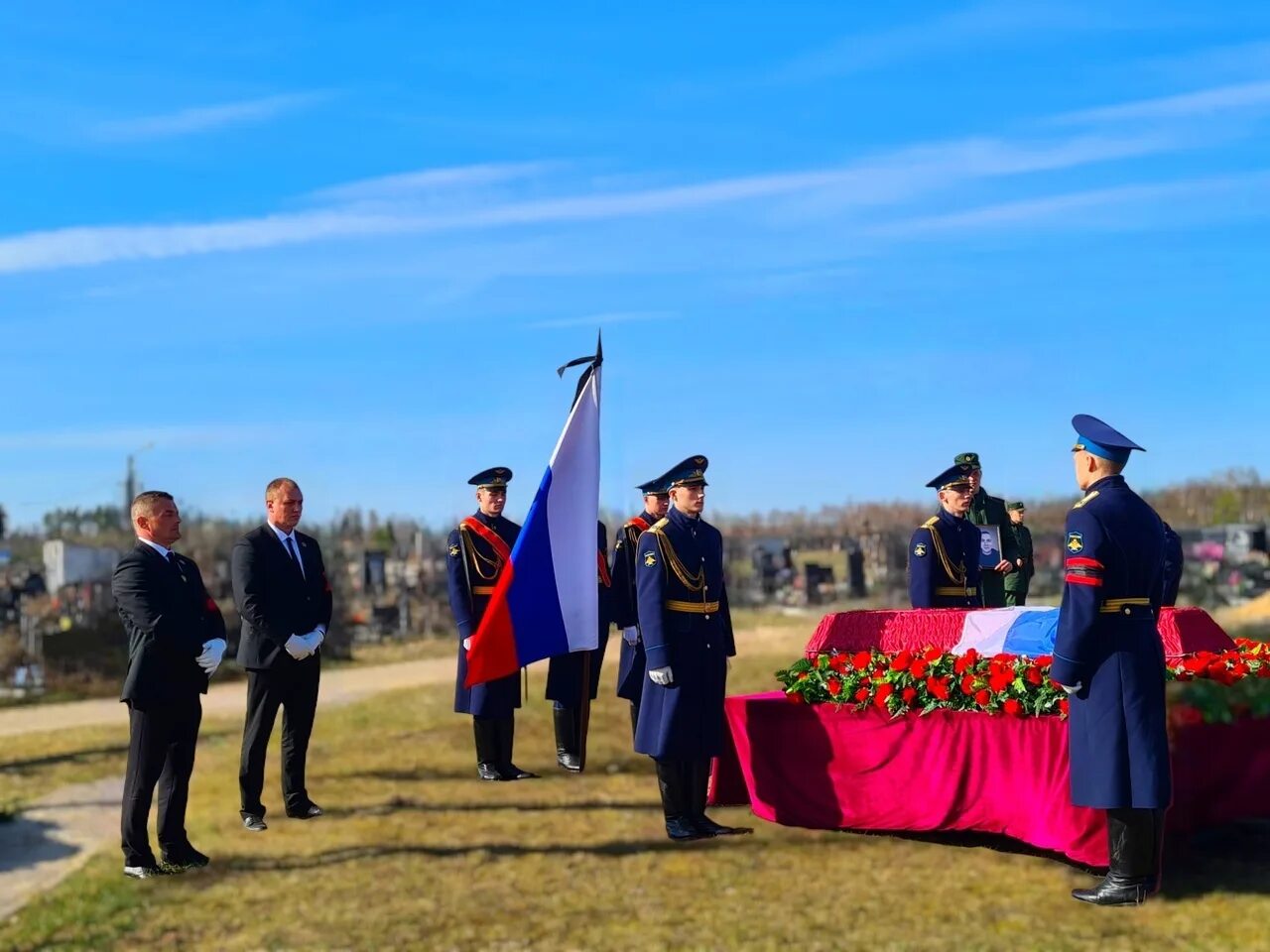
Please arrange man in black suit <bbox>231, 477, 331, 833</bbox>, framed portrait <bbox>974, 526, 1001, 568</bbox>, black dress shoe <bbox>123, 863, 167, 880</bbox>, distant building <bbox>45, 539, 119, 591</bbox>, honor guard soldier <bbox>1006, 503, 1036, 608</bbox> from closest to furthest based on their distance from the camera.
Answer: black dress shoe <bbox>123, 863, 167, 880</bbox> < man in black suit <bbox>231, 477, 331, 833</bbox> < framed portrait <bbox>974, 526, 1001, 568</bbox> < honor guard soldier <bbox>1006, 503, 1036, 608</bbox> < distant building <bbox>45, 539, 119, 591</bbox>

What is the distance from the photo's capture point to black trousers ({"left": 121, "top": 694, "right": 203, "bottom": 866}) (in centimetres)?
788

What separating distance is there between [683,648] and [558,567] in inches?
37.9

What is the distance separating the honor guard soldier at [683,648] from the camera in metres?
8.49

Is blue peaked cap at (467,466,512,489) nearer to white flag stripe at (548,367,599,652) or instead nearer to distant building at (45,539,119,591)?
white flag stripe at (548,367,599,652)

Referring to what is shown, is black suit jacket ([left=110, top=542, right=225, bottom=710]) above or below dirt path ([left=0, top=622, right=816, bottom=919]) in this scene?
above

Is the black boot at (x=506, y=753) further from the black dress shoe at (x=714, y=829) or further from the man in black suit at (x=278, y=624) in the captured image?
the black dress shoe at (x=714, y=829)

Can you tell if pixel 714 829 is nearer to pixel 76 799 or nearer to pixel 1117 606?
pixel 1117 606

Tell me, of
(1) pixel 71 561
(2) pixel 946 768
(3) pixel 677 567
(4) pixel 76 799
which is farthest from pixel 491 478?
(1) pixel 71 561

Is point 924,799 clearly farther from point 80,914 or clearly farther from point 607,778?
point 80,914

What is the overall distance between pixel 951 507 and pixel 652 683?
2.85 metres

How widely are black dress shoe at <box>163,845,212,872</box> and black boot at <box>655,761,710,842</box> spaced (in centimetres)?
269

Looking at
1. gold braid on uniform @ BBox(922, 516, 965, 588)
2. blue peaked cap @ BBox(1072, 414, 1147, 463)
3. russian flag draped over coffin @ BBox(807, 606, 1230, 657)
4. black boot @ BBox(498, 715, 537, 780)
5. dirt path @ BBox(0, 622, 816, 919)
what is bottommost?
dirt path @ BBox(0, 622, 816, 919)

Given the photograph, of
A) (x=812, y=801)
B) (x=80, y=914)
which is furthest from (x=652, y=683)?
(x=80, y=914)

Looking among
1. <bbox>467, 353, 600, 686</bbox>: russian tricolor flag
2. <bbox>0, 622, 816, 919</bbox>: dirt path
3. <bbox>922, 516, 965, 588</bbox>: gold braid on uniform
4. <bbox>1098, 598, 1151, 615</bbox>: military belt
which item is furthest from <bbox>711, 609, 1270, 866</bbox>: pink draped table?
<bbox>0, 622, 816, 919</bbox>: dirt path
